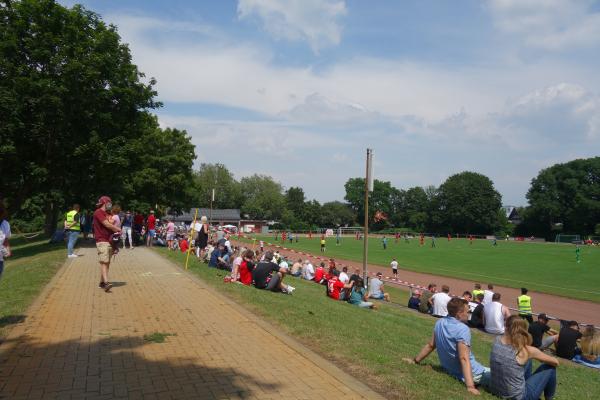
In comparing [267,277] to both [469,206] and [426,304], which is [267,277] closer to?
[426,304]

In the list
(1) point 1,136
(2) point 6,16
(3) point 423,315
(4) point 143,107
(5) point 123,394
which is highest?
(2) point 6,16

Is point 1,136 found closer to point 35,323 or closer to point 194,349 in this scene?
point 35,323

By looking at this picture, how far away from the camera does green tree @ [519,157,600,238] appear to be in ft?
318

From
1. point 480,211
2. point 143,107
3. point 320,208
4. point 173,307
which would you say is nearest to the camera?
point 173,307

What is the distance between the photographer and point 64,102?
22953 millimetres

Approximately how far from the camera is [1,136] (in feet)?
72.8

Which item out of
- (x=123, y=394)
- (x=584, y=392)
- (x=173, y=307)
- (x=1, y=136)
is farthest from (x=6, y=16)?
(x=584, y=392)

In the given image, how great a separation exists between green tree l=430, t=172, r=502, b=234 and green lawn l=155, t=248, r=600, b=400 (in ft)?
350

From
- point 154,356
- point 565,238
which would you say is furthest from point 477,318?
point 565,238

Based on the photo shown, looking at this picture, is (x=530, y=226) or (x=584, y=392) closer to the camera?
(x=584, y=392)

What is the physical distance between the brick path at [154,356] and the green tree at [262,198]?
10946 cm

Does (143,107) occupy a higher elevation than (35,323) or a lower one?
higher

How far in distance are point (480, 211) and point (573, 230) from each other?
19897 mm

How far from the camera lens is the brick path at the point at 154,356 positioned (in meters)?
5.14
